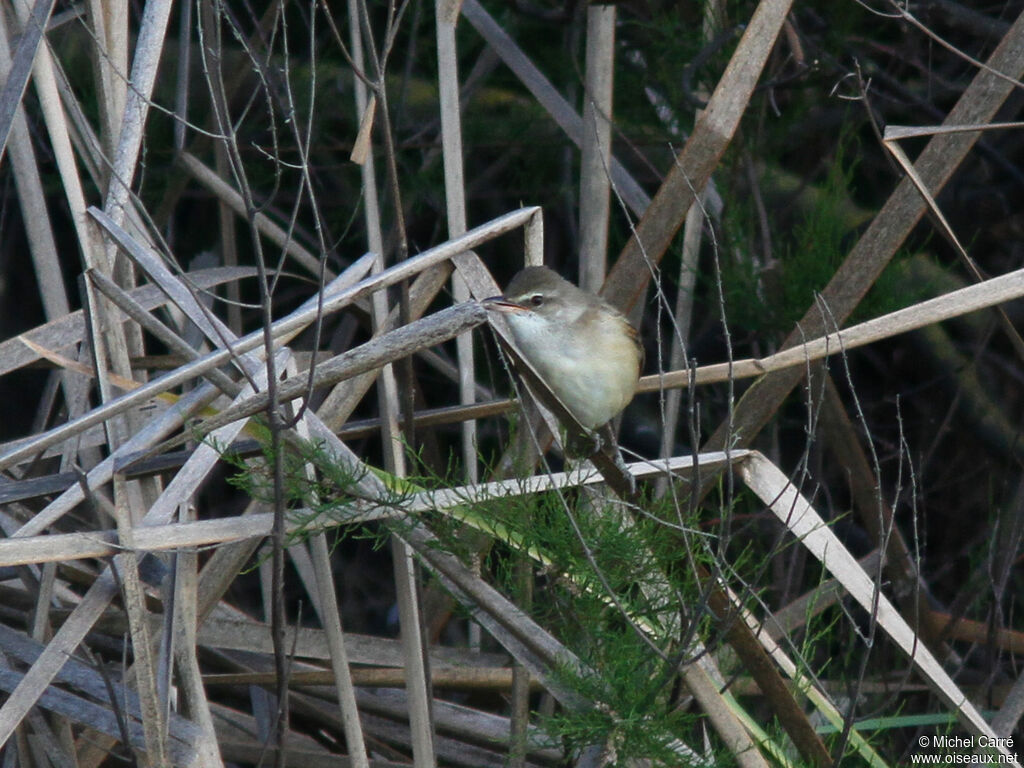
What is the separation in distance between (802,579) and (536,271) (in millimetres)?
2073

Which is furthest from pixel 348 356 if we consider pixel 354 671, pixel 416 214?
pixel 416 214

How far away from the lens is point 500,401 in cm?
326

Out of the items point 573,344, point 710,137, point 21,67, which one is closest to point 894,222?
point 710,137

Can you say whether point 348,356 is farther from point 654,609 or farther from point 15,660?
point 15,660

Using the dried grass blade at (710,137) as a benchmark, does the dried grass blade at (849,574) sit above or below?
below

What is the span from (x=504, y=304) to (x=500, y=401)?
0.32 m

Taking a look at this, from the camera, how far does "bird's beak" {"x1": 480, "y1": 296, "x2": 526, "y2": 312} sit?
298 centimetres

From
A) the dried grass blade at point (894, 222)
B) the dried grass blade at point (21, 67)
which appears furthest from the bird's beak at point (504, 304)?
the dried grass blade at point (21, 67)

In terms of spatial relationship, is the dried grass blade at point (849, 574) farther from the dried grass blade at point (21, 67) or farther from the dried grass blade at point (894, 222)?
the dried grass blade at point (21, 67)

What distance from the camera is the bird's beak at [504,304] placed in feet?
9.78

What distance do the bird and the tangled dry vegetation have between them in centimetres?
12

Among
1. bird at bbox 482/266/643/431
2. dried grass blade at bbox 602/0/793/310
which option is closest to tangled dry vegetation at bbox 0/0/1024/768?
dried grass blade at bbox 602/0/793/310

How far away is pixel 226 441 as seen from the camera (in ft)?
9.28

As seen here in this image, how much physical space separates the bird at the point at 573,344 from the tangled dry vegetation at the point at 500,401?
12 cm
